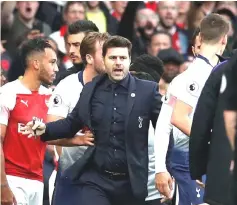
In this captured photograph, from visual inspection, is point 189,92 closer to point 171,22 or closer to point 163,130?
Result: point 163,130

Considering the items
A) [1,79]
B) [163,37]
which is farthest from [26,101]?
[163,37]

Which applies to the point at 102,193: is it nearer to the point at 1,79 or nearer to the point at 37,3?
the point at 1,79

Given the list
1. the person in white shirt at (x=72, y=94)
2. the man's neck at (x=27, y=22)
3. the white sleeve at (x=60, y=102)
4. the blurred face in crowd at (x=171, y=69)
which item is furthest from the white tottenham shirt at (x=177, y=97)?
the man's neck at (x=27, y=22)

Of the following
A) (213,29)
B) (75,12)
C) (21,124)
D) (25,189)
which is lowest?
(25,189)

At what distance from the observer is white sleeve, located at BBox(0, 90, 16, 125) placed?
37.4 ft

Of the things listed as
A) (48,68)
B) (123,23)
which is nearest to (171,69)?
(123,23)

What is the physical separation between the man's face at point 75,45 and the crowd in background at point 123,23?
8.79 ft

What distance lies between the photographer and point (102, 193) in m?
10.8

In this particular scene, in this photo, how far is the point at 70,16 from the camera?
16672mm

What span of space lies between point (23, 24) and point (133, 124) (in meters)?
6.39

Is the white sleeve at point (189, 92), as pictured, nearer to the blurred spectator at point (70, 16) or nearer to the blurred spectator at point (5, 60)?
the blurred spectator at point (5, 60)

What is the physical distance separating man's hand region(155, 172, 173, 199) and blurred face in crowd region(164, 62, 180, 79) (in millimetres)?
4569

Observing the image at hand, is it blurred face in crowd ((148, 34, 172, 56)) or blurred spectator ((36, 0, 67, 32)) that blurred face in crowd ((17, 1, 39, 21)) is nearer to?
blurred spectator ((36, 0, 67, 32))

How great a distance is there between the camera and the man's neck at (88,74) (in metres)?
11.5
